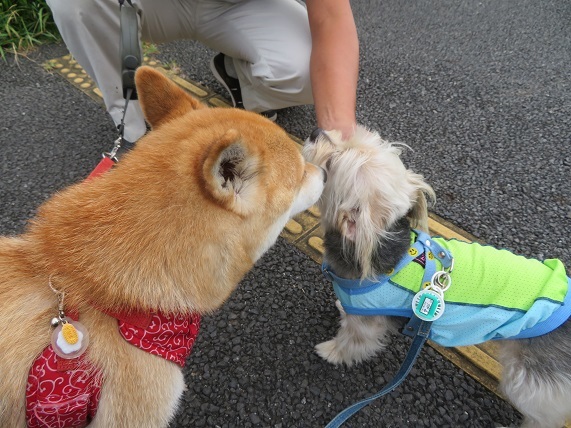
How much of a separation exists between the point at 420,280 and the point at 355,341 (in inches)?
20.6

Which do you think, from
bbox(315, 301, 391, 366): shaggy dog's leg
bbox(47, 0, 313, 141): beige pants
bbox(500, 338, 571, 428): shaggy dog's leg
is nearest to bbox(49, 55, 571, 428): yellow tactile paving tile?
bbox(500, 338, 571, 428): shaggy dog's leg

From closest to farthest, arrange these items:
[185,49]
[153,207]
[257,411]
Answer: [153,207] → [257,411] → [185,49]

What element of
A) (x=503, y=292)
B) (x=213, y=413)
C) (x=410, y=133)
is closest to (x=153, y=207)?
(x=213, y=413)

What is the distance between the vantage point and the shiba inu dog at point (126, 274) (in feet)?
4.08

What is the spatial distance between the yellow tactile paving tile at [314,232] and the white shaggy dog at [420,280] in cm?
32

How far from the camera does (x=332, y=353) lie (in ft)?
7.61

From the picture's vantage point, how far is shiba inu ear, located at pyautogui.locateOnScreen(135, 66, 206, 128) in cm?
154

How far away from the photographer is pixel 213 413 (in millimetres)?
2133

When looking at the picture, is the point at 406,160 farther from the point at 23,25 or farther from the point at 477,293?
the point at 23,25

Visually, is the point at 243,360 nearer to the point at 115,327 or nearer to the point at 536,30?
the point at 115,327

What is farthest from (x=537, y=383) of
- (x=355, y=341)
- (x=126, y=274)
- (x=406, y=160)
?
(x=406, y=160)

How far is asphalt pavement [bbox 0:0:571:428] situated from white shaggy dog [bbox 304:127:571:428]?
398 millimetres

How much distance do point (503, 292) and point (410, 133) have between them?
2.25 meters

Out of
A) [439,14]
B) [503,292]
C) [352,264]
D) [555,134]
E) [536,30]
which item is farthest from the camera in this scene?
[439,14]
